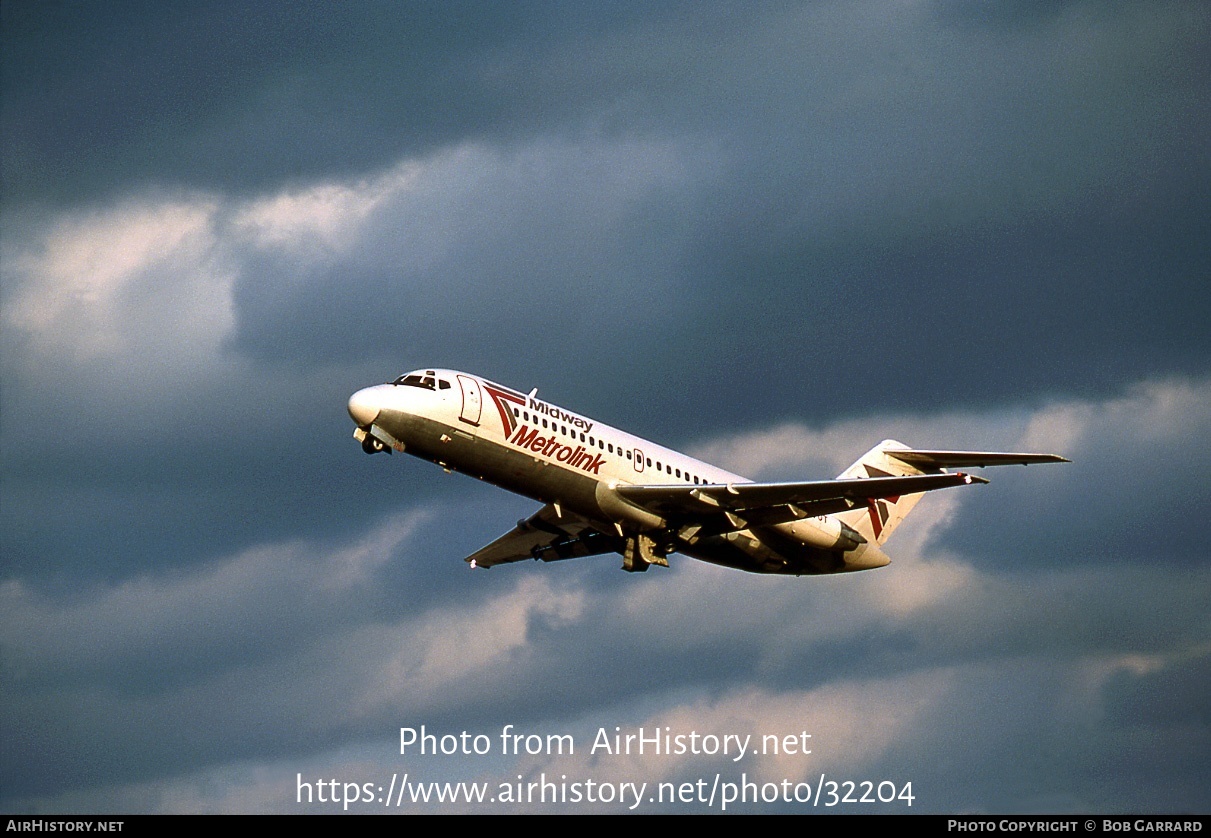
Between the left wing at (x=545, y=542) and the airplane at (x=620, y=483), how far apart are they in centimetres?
8

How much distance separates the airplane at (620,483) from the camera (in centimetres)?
6931

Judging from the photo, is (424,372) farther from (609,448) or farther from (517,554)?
(517,554)

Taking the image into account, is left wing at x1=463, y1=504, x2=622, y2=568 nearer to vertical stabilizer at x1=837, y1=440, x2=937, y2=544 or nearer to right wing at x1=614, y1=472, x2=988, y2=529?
right wing at x1=614, y1=472, x2=988, y2=529

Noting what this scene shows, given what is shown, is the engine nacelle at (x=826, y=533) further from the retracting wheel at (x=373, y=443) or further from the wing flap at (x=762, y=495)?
the retracting wheel at (x=373, y=443)

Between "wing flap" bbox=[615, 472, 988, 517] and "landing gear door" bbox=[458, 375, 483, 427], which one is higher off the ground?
"landing gear door" bbox=[458, 375, 483, 427]

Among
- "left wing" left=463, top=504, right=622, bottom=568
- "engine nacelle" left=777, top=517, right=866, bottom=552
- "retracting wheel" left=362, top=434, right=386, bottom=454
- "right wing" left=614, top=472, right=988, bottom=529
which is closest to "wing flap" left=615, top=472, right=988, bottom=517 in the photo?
"right wing" left=614, top=472, right=988, bottom=529

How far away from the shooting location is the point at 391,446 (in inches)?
2726

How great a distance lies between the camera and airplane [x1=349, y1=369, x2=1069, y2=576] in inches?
2729

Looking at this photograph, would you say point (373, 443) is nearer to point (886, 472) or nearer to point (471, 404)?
point (471, 404)

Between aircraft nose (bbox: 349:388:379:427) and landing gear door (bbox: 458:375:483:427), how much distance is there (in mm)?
3066

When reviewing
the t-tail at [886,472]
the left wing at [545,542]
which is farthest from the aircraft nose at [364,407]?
the t-tail at [886,472]

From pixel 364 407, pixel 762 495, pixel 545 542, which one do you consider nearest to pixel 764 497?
pixel 762 495

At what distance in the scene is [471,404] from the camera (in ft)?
229
